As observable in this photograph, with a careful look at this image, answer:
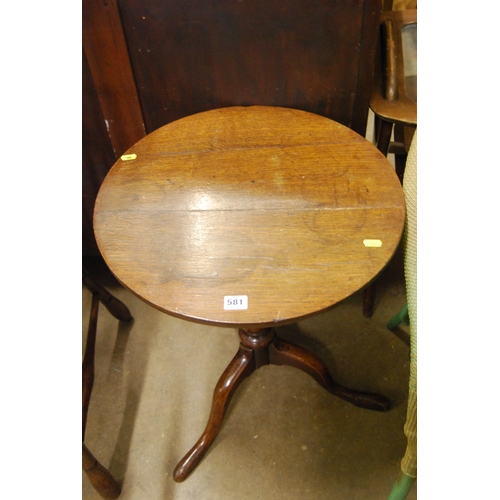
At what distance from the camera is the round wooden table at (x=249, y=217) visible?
808 millimetres

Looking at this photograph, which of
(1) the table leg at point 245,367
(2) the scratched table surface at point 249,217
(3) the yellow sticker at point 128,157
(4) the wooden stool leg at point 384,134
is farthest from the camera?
(4) the wooden stool leg at point 384,134

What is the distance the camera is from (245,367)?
1.25 m

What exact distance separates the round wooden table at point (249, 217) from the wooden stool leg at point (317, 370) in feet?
0.31

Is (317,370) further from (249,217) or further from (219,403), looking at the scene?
(249,217)

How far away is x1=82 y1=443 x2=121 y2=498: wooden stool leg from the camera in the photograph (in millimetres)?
1122

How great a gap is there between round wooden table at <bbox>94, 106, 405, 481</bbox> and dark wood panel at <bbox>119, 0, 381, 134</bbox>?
0.11 meters

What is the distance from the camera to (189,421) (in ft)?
4.63

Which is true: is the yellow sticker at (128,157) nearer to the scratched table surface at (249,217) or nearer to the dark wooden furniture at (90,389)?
the scratched table surface at (249,217)

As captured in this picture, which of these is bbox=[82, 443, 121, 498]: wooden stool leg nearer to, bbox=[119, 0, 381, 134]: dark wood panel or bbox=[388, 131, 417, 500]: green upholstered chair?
bbox=[388, 131, 417, 500]: green upholstered chair

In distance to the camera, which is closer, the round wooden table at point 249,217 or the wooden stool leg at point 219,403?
the round wooden table at point 249,217

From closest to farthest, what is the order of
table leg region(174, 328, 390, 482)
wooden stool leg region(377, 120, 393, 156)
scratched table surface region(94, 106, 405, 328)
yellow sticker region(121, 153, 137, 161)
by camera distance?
scratched table surface region(94, 106, 405, 328), yellow sticker region(121, 153, 137, 161), table leg region(174, 328, 390, 482), wooden stool leg region(377, 120, 393, 156)

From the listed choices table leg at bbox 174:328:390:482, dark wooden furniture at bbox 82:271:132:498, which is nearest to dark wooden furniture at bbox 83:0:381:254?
dark wooden furniture at bbox 82:271:132:498

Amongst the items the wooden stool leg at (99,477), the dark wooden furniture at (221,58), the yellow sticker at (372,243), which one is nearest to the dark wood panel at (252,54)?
the dark wooden furniture at (221,58)

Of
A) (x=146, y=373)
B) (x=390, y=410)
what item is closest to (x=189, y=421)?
(x=146, y=373)
